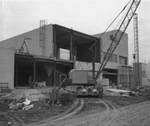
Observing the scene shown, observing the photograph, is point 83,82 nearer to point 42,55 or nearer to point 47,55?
point 47,55

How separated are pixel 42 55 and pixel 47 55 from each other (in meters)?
1.28

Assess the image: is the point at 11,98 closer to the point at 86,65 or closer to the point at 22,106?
the point at 22,106

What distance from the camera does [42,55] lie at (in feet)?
148

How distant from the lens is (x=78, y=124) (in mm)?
10062

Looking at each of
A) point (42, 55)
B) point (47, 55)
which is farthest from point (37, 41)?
point (47, 55)

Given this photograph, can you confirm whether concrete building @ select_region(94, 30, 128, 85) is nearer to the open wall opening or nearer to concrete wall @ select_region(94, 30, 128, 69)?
concrete wall @ select_region(94, 30, 128, 69)

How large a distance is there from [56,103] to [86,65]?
30.8 metres

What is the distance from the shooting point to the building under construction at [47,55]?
108 ft

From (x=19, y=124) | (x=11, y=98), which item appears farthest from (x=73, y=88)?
(x=19, y=124)

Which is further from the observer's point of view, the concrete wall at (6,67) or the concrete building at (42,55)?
the concrete building at (42,55)

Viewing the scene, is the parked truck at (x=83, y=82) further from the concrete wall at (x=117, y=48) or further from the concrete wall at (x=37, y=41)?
the concrete wall at (x=117, y=48)

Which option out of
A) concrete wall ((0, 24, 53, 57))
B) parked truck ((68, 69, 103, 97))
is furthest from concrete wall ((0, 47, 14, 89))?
concrete wall ((0, 24, 53, 57))

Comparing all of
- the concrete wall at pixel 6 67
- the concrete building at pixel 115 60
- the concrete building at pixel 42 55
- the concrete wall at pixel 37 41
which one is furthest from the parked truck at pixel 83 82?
the concrete building at pixel 115 60

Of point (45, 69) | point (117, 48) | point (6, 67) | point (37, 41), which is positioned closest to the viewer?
point (6, 67)
